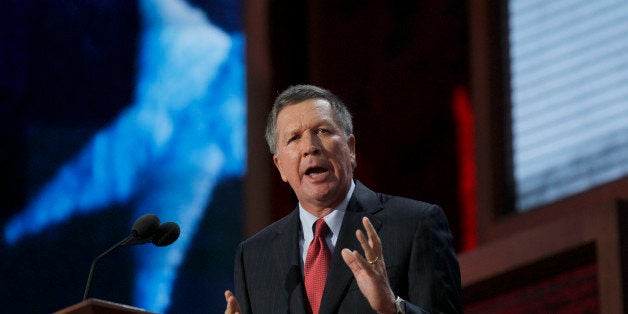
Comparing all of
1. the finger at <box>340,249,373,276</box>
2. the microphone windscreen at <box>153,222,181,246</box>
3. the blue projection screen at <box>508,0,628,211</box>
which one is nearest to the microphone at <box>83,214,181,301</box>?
the microphone windscreen at <box>153,222,181,246</box>

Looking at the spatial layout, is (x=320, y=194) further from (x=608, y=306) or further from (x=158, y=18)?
(x=158, y=18)

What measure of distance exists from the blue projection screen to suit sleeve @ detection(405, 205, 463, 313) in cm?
251

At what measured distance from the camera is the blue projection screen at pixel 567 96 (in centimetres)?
484

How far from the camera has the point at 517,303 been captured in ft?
15.0

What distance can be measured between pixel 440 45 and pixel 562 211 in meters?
1.17

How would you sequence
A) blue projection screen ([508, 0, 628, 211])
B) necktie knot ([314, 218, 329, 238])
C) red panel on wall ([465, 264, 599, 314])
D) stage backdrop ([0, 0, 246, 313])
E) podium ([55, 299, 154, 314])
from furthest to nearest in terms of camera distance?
blue projection screen ([508, 0, 628, 211])
stage backdrop ([0, 0, 246, 313])
red panel on wall ([465, 264, 599, 314])
necktie knot ([314, 218, 329, 238])
podium ([55, 299, 154, 314])

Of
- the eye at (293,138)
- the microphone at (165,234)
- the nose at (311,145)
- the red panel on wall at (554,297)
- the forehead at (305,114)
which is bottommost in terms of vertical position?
the red panel on wall at (554,297)

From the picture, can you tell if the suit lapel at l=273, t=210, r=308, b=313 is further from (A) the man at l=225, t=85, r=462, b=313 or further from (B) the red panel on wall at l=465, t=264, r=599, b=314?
(B) the red panel on wall at l=465, t=264, r=599, b=314

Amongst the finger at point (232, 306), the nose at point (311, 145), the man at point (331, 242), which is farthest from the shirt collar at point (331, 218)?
the finger at point (232, 306)

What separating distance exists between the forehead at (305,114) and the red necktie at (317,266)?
237mm

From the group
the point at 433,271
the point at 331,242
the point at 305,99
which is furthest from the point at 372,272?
the point at 305,99

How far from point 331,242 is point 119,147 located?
2468mm

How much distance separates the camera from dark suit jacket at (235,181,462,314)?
238 cm

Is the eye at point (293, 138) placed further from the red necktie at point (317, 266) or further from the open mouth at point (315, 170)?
the red necktie at point (317, 266)
